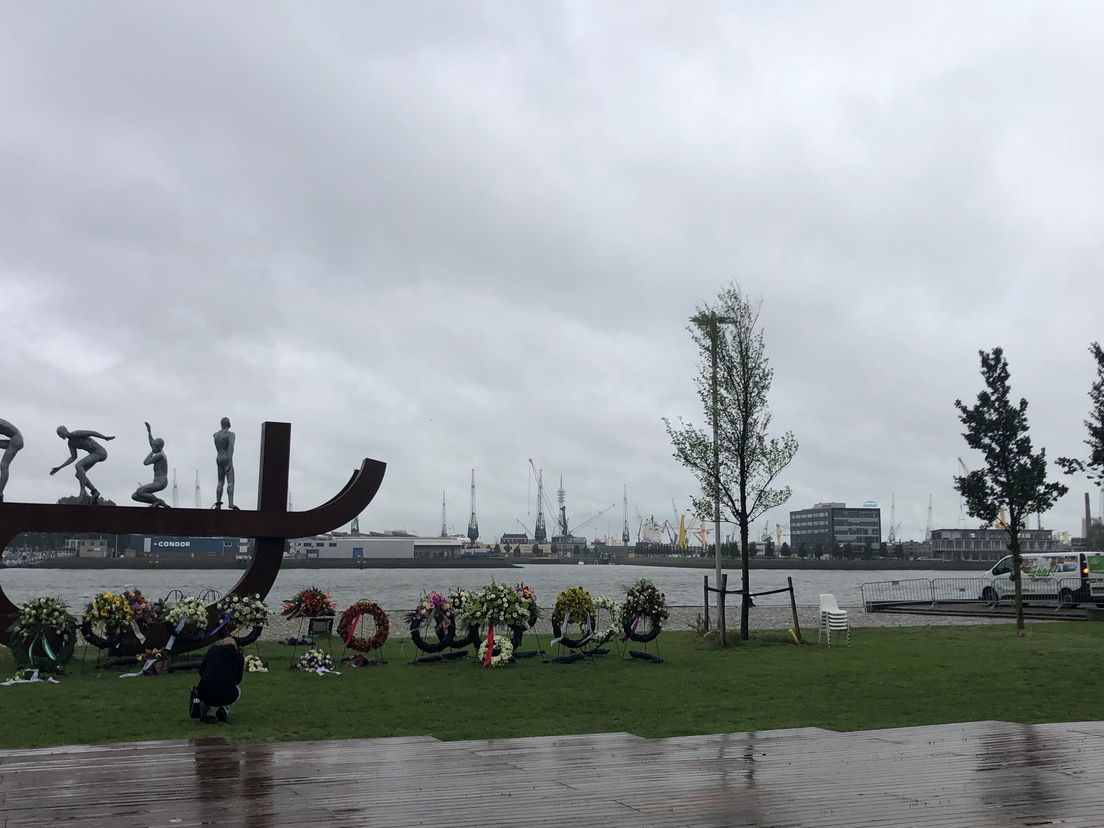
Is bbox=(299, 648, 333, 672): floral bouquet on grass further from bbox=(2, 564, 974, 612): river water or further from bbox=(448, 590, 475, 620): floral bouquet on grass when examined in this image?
bbox=(2, 564, 974, 612): river water

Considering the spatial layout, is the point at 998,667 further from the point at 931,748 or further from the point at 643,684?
the point at 931,748

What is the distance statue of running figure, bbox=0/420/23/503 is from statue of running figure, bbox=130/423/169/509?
258cm

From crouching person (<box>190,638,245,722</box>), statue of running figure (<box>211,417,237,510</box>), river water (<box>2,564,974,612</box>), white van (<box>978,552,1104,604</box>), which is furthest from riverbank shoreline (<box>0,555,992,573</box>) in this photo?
crouching person (<box>190,638,245,722</box>)

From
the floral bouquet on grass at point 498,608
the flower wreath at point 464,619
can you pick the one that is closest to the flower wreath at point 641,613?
the floral bouquet on grass at point 498,608

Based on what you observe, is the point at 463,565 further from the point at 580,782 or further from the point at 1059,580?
the point at 580,782

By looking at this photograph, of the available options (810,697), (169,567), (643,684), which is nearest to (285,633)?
(643,684)

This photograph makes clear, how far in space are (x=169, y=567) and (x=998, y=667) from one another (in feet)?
429

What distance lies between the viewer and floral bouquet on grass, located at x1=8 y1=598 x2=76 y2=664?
759 inches

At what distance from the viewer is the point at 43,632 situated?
19.4 meters

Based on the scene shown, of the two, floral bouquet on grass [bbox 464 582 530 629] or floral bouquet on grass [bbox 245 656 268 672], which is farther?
floral bouquet on grass [bbox 464 582 530 629]

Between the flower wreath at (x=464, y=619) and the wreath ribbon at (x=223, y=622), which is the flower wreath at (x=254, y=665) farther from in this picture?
the flower wreath at (x=464, y=619)

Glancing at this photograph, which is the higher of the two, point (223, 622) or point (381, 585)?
point (223, 622)

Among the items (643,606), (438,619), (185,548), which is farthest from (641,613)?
(185,548)

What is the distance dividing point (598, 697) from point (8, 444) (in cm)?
1413
